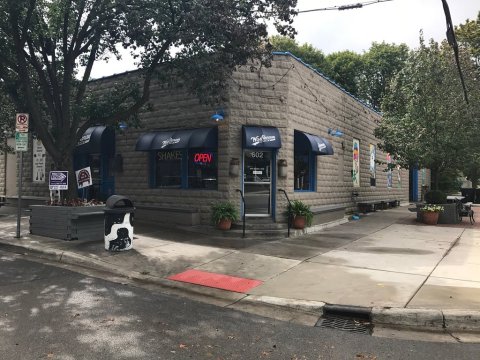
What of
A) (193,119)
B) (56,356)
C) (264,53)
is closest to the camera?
(56,356)

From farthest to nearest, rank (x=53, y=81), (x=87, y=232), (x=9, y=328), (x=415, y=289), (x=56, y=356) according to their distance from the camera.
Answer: (x=53, y=81), (x=87, y=232), (x=415, y=289), (x=9, y=328), (x=56, y=356)

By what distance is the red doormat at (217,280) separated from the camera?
692cm

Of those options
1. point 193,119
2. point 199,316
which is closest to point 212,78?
point 193,119

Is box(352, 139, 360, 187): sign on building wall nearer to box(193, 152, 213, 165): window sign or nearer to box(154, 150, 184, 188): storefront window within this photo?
box(193, 152, 213, 165): window sign

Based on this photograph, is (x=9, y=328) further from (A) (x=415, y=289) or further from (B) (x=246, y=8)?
(B) (x=246, y=8)

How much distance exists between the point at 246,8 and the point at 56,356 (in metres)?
9.05

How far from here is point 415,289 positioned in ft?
21.5

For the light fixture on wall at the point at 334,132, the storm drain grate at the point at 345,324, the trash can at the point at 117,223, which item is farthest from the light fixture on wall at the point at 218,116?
the storm drain grate at the point at 345,324

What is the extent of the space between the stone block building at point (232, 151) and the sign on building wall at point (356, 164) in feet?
9.39

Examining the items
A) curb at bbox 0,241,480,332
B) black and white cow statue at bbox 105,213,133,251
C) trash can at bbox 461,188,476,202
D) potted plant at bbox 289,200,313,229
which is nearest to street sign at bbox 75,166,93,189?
black and white cow statue at bbox 105,213,133,251

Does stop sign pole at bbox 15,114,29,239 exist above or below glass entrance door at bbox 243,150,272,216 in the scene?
above

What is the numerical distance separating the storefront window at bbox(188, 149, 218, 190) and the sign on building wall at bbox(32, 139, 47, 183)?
8.23 metres

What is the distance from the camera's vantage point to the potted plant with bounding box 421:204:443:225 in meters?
15.7

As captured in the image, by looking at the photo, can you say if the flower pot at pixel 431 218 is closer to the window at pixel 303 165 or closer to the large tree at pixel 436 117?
the large tree at pixel 436 117
